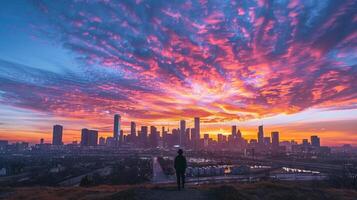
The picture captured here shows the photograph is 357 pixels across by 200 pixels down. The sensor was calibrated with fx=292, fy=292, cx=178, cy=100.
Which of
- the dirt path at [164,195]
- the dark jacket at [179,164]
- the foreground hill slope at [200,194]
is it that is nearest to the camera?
the dirt path at [164,195]

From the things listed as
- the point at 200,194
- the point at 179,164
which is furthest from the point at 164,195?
the point at 200,194

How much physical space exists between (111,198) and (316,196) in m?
16.3

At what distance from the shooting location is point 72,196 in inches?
976

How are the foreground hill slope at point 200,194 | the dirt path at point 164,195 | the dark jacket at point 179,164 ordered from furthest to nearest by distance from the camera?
the dark jacket at point 179,164 < the foreground hill slope at point 200,194 < the dirt path at point 164,195

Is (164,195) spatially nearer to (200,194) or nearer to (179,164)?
(179,164)

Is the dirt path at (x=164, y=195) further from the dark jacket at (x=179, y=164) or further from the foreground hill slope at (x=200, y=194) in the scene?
the dark jacket at (x=179, y=164)

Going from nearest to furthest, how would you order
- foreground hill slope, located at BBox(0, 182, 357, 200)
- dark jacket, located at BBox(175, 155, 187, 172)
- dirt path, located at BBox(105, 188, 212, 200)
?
dirt path, located at BBox(105, 188, 212, 200) < foreground hill slope, located at BBox(0, 182, 357, 200) < dark jacket, located at BBox(175, 155, 187, 172)

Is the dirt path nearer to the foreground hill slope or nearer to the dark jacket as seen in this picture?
the foreground hill slope

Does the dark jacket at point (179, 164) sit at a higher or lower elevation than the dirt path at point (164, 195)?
higher

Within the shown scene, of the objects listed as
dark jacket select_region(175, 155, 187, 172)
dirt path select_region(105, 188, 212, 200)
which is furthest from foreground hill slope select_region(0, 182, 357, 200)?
dark jacket select_region(175, 155, 187, 172)

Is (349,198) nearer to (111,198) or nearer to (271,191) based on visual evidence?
(271,191)

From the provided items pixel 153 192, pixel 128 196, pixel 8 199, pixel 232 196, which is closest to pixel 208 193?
pixel 232 196

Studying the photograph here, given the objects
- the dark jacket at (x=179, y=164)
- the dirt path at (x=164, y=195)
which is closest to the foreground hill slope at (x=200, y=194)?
the dirt path at (x=164, y=195)

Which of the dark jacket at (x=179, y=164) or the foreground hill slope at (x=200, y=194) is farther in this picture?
the dark jacket at (x=179, y=164)
